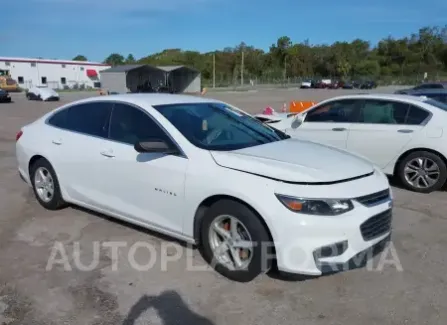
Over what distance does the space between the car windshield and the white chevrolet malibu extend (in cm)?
1

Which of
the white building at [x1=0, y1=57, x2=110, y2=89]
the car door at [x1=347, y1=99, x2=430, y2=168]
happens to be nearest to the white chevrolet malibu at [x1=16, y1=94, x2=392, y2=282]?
the car door at [x1=347, y1=99, x2=430, y2=168]

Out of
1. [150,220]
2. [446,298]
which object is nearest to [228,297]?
[150,220]

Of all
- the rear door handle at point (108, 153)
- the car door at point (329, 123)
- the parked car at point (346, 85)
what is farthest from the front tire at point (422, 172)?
the parked car at point (346, 85)

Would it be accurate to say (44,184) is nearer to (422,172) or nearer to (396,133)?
Answer: (396,133)

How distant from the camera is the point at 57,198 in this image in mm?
5254

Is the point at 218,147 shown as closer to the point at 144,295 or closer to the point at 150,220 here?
the point at 150,220

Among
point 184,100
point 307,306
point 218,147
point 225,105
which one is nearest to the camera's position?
point 307,306

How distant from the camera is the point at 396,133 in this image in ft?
21.5

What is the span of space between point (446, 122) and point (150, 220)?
4.66 metres

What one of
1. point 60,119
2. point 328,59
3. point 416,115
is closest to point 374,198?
point 416,115

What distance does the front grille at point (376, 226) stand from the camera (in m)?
3.39

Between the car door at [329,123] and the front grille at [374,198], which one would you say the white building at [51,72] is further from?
the front grille at [374,198]

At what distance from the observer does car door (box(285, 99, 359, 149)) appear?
278 inches

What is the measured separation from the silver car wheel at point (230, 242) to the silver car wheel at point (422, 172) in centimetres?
398
